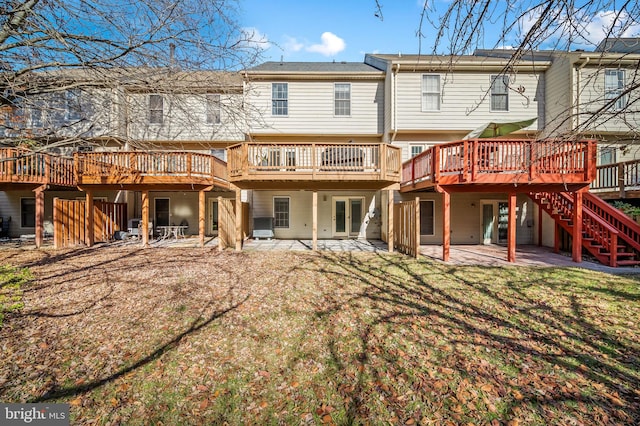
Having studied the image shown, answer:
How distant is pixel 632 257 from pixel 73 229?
18.4 meters

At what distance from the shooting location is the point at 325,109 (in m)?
12.5

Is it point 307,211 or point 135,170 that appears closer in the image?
point 135,170

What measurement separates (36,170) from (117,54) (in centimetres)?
897

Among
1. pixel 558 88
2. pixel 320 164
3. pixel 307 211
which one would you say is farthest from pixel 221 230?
pixel 558 88

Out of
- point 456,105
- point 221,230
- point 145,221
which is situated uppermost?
point 456,105

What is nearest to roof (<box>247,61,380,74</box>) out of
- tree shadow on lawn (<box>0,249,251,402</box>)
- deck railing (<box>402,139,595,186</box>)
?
deck railing (<box>402,139,595,186</box>)

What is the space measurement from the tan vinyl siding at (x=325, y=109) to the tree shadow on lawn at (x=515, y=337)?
787 cm

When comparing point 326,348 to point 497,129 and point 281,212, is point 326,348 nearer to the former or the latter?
point 497,129

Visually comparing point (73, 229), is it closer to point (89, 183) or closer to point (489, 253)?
point (89, 183)

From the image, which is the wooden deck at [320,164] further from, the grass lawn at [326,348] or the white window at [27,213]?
the white window at [27,213]

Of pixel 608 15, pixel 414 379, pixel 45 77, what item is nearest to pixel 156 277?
pixel 45 77

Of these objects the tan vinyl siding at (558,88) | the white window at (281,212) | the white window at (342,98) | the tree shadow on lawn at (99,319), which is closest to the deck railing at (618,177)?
the tan vinyl siding at (558,88)

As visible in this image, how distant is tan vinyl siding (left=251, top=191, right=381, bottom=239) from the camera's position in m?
12.9

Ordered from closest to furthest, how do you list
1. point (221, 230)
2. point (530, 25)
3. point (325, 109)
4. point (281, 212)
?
point (530, 25) → point (221, 230) → point (325, 109) → point (281, 212)
